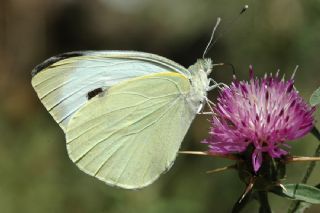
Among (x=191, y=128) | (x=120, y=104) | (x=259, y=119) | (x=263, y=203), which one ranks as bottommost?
(x=191, y=128)

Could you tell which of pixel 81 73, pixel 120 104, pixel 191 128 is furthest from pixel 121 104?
pixel 191 128

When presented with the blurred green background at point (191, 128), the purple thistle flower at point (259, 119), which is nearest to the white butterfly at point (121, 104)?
the purple thistle flower at point (259, 119)

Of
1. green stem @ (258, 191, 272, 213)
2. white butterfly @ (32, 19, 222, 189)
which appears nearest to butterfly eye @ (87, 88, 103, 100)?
white butterfly @ (32, 19, 222, 189)

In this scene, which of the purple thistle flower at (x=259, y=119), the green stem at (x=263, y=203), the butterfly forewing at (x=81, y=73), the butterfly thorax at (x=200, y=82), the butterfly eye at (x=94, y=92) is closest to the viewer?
the green stem at (x=263, y=203)

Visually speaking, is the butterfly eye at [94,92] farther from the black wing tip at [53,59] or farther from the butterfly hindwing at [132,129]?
the black wing tip at [53,59]

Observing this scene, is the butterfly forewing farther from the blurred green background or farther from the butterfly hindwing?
the blurred green background

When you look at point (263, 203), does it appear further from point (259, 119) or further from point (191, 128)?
point (191, 128)
